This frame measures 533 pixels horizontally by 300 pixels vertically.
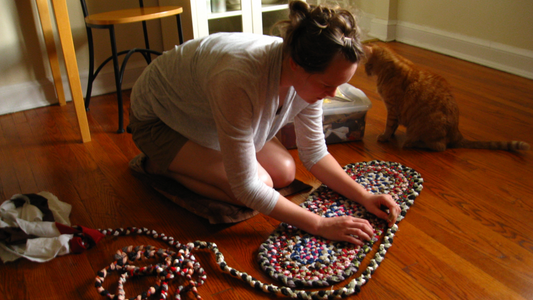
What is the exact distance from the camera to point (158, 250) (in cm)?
115

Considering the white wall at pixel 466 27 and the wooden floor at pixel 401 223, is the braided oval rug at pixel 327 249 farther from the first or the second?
the white wall at pixel 466 27

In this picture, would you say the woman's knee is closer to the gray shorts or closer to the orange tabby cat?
the gray shorts

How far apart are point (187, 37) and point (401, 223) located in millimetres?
1555

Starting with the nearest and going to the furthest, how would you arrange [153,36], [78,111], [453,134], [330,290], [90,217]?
[330,290] → [90,217] → [453,134] → [78,111] → [153,36]

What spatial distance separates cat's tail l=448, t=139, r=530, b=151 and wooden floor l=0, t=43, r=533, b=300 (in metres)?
0.03

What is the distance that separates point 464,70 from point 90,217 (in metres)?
2.26

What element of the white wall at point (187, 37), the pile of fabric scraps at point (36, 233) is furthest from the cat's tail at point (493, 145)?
the pile of fabric scraps at point (36, 233)

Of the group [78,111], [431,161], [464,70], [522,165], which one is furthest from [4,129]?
[464,70]

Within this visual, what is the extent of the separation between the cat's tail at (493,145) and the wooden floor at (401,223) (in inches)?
1.2

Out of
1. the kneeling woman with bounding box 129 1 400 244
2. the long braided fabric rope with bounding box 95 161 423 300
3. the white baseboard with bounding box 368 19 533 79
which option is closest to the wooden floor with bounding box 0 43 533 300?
the long braided fabric rope with bounding box 95 161 423 300

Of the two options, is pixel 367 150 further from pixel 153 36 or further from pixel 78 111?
pixel 153 36

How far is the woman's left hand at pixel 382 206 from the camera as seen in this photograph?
1223 millimetres

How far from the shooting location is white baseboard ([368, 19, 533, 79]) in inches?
96.6

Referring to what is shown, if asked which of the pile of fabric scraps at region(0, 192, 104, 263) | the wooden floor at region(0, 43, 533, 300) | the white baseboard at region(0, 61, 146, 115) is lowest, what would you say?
the wooden floor at region(0, 43, 533, 300)
